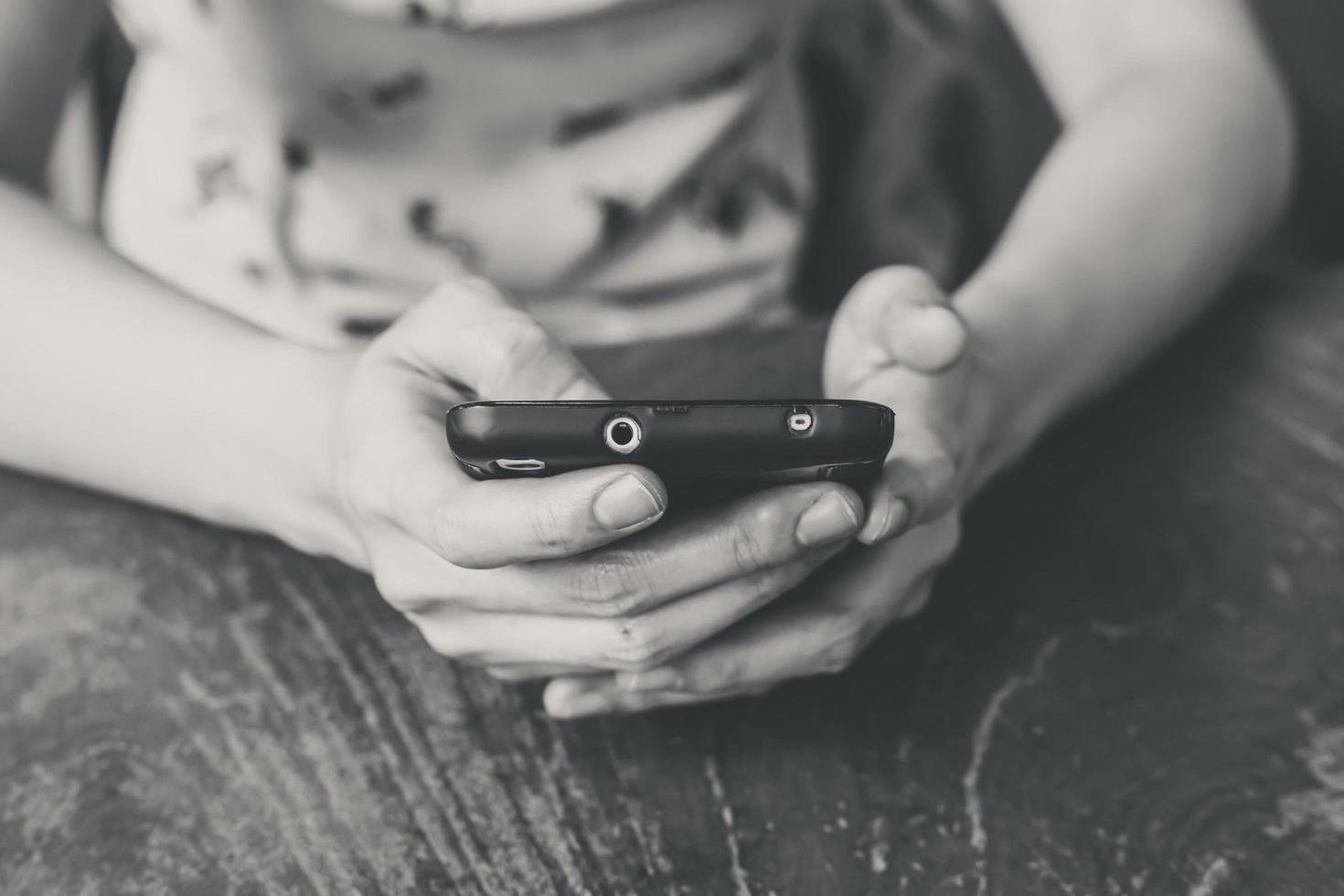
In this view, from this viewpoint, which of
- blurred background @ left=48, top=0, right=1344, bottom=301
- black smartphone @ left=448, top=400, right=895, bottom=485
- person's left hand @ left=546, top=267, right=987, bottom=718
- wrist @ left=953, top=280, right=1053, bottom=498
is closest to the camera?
black smartphone @ left=448, top=400, right=895, bottom=485

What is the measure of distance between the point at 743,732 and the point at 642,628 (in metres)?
0.09

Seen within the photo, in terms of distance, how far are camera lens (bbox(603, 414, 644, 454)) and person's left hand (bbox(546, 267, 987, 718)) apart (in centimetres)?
11

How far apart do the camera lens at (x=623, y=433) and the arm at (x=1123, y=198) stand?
1.00 ft

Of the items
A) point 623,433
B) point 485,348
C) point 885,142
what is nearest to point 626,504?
point 623,433

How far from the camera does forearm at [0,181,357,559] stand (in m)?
0.56

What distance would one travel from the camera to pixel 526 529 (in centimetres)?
39

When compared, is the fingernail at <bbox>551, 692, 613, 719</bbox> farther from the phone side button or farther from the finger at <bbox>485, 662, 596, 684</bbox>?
the phone side button

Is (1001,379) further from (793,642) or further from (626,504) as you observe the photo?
(626,504)

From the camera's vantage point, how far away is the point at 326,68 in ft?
2.30

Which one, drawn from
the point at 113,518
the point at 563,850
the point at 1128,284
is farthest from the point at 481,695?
the point at 1128,284

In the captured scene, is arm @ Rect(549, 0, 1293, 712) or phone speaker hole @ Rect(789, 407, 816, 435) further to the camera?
arm @ Rect(549, 0, 1293, 712)

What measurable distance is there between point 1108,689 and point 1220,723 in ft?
0.16

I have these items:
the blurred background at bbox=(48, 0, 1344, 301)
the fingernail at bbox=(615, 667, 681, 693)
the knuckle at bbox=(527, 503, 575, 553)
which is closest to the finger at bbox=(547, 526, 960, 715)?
the fingernail at bbox=(615, 667, 681, 693)

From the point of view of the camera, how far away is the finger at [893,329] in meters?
0.53
